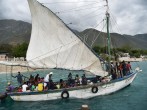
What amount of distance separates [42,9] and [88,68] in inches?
349

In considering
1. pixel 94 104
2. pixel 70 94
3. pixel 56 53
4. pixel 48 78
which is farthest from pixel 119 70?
pixel 48 78

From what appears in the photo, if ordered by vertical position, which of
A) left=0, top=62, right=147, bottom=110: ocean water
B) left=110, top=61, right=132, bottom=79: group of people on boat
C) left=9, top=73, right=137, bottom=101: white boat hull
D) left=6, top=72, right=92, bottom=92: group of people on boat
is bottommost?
left=0, top=62, right=147, bottom=110: ocean water

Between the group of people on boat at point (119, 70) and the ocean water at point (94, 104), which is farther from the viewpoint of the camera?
the group of people on boat at point (119, 70)

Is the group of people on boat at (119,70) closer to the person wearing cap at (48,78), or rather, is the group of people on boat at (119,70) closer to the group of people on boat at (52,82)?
the group of people on boat at (52,82)

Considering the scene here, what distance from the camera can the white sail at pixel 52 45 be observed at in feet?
108

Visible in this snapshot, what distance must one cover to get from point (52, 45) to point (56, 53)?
105 centimetres

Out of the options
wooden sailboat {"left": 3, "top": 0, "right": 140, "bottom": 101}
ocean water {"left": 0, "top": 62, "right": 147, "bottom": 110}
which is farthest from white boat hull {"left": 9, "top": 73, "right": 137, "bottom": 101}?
ocean water {"left": 0, "top": 62, "right": 147, "bottom": 110}

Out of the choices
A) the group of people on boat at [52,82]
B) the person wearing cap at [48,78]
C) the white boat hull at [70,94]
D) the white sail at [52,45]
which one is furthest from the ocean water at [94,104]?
the white sail at [52,45]

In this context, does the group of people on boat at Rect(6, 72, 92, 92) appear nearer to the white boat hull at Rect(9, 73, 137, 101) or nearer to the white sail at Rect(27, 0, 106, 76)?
the white boat hull at Rect(9, 73, 137, 101)

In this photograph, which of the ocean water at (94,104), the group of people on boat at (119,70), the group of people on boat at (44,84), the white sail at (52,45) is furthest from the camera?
the group of people on boat at (119,70)

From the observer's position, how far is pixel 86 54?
33.9m

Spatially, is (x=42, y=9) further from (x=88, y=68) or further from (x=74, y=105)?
(x=74, y=105)

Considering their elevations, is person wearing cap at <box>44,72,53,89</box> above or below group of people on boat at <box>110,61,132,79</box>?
below

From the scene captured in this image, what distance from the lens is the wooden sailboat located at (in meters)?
32.3
